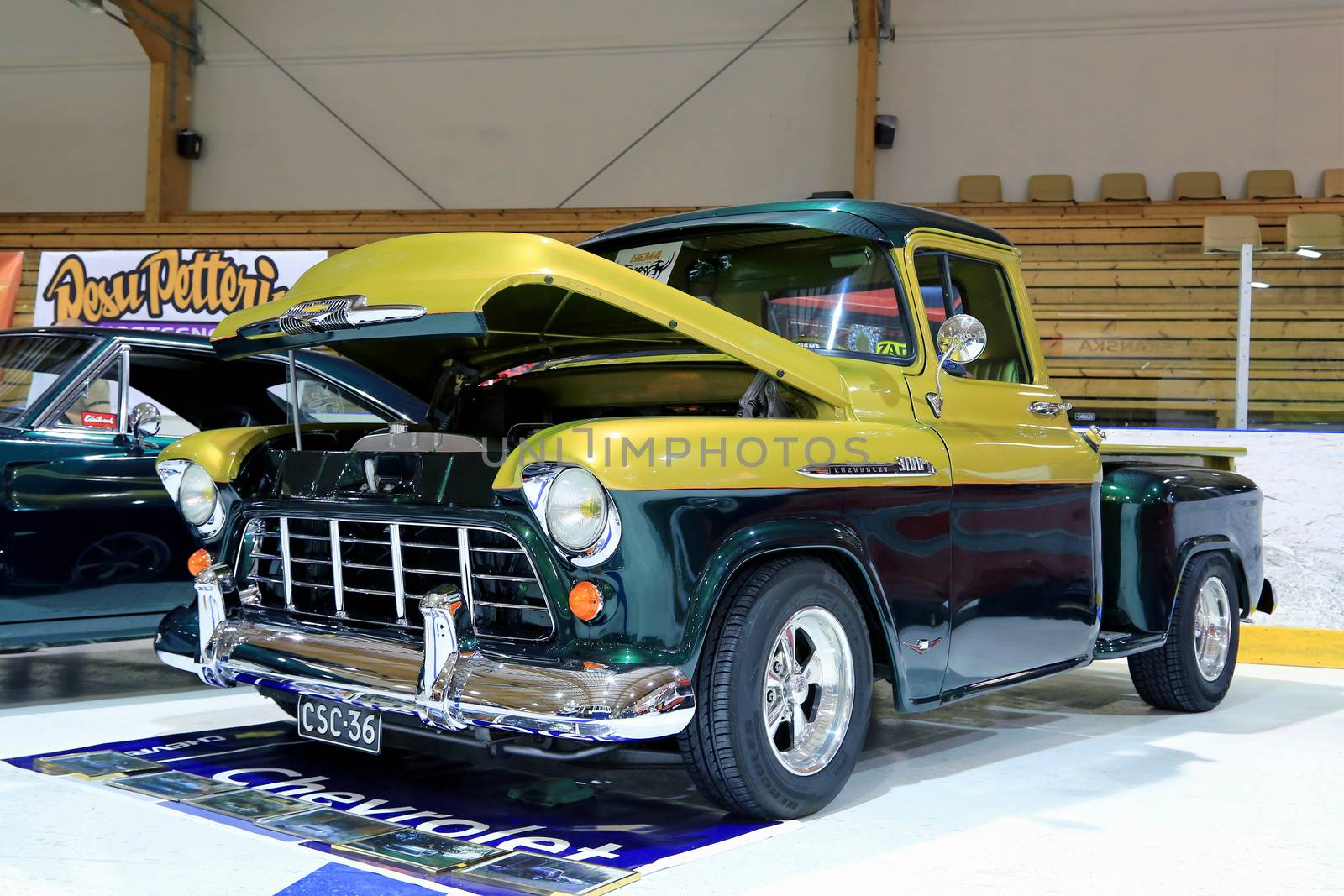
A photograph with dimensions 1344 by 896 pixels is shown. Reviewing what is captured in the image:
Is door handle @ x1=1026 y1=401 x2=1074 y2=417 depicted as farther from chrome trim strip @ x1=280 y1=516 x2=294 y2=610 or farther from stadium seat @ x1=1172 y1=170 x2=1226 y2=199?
stadium seat @ x1=1172 y1=170 x2=1226 y2=199

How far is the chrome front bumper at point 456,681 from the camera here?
2836mm

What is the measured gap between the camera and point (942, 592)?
377cm

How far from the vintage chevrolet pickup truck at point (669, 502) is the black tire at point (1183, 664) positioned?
0.39 metres

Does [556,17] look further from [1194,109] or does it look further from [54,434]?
[54,434]

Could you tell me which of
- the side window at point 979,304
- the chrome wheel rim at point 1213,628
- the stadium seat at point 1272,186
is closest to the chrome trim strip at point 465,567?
the side window at point 979,304

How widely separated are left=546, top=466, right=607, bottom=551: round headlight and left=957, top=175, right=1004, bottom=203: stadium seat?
515 inches

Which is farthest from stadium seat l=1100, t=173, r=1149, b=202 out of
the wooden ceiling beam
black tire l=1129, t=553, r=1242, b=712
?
the wooden ceiling beam

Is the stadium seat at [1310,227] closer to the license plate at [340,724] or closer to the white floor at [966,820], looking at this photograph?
the white floor at [966,820]

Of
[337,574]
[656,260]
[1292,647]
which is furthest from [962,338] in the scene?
[1292,647]

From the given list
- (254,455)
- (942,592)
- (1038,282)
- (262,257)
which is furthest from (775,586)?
(1038,282)

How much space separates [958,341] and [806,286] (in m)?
0.50

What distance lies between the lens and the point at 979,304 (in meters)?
4.41

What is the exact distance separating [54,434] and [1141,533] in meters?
4.19

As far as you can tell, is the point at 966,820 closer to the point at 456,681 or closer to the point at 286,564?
the point at 456,681
